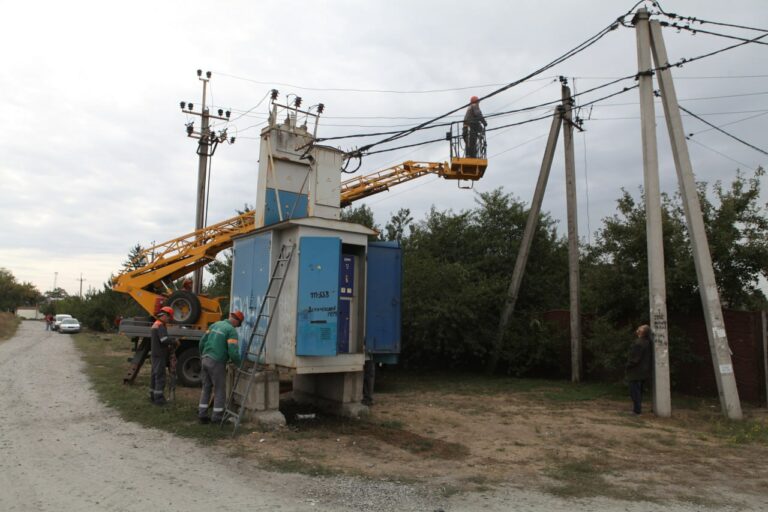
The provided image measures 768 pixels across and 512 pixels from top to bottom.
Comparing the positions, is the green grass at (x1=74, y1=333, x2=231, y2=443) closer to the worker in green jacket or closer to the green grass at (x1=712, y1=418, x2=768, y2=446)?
the worker in green jacket

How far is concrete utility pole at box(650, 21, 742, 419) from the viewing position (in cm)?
941

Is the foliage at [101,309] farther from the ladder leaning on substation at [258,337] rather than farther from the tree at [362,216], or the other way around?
the ladder leaning on substation at [258,337]

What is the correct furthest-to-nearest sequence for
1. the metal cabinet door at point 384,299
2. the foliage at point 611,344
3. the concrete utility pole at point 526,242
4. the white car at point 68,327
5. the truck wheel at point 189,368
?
the white car at point 68,327 < the concrete utility pole at point 526,242 < the truck wheel at point 189,368 < the foliage at point 611,344 < the metal cabinet door at point 384,299

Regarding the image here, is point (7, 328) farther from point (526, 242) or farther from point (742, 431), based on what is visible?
point (742, 431)

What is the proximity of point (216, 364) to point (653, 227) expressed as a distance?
782 cm

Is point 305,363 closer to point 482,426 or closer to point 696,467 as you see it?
point 482,426

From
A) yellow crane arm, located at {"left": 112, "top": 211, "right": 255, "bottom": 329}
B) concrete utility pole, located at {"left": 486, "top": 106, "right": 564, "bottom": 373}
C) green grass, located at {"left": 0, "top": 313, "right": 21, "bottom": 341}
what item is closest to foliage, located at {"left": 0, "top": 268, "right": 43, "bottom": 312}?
green grass, located at {"left": 0, "top": 313, "right": 21, "bottom": 341}

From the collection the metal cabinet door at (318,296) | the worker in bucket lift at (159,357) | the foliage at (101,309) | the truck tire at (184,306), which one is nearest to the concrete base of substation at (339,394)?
the metal cabinet door at (318,296)

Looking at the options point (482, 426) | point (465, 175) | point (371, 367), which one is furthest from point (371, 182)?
point (482, 426)

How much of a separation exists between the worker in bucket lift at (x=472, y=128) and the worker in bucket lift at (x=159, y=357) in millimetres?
7992

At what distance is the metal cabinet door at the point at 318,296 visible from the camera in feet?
27.0

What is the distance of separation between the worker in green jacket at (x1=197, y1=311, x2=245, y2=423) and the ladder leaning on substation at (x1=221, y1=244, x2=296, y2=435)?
0.17 meters

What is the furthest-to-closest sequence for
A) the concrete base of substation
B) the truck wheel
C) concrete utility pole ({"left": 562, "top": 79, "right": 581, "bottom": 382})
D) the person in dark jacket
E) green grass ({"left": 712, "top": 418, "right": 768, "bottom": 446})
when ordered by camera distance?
concrete utility pole ({"left": 562, "top": 79, "right": 581, "bottom": 382}) < the truck wheel < the person in dark jacket < the concrete base of substation < green grass ({"left": 712, "top": 418, "right": 768, "bottom": 446})

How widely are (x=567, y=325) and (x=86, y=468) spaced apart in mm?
12709
